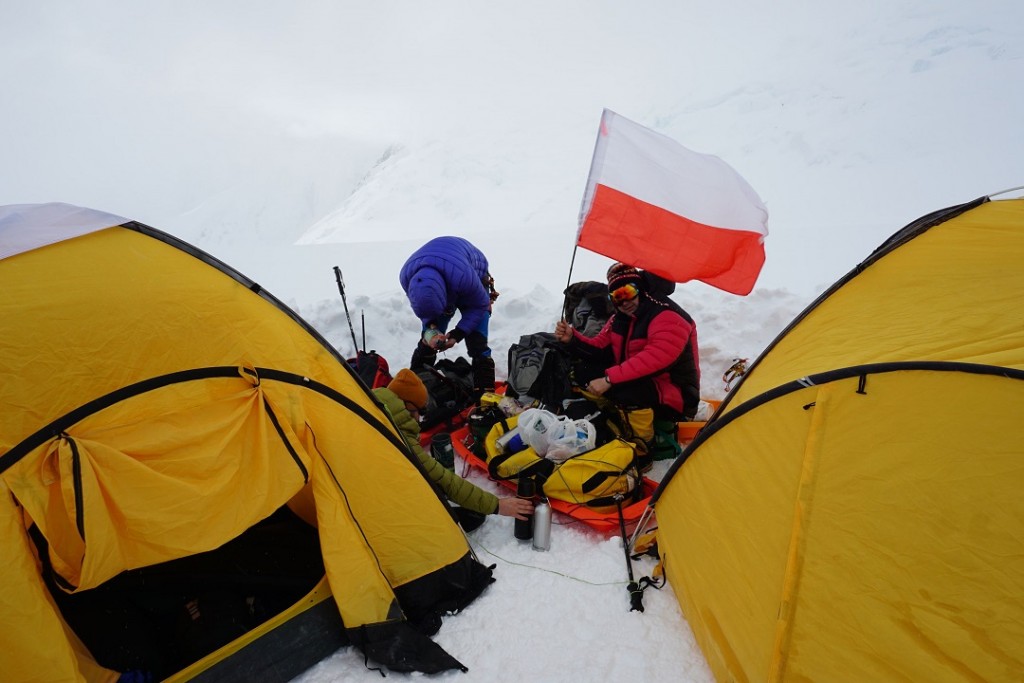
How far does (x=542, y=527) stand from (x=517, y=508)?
0.17 m

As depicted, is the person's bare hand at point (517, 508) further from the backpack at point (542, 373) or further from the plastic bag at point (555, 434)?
the backpack at point (542, 373)

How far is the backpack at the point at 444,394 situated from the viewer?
4.37 m

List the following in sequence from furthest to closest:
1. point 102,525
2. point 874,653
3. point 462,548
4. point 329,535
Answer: point 462,548 < point 329,535 < point 102,525 < point 874,653

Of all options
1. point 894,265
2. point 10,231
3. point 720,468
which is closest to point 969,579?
point 720,468

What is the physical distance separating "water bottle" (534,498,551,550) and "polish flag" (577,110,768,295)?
68.5 inches

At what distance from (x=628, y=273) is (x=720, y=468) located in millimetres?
1742

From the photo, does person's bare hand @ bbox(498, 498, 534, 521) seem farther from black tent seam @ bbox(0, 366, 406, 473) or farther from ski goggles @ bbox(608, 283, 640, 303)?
ski goggles @ bbox(608, 283, 640, 303)

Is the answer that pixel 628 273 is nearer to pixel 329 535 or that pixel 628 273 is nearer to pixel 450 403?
pixel 450 403

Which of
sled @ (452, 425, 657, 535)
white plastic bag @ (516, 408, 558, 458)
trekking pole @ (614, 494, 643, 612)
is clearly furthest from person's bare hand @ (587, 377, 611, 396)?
trekking pole @ (614, 494, 643, 612)

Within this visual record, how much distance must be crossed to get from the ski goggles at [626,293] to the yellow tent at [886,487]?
1393 millimetres

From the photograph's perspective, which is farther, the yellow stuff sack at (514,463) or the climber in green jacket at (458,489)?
the yellow stuff sack at (514,463)

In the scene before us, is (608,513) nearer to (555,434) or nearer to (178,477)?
(555,434)

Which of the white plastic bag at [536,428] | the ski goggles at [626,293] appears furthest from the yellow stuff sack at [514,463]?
the ski goggles at [626,293]

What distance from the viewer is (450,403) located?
4.48 meters
